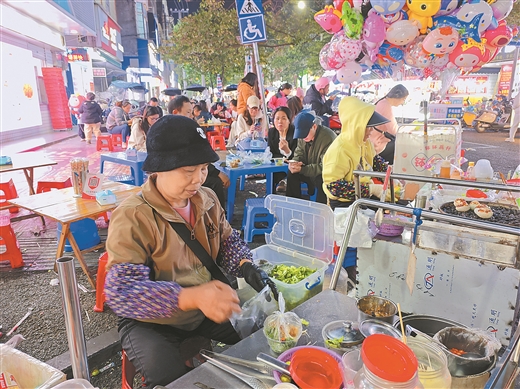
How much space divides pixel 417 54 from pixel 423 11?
Result: 0.82 m

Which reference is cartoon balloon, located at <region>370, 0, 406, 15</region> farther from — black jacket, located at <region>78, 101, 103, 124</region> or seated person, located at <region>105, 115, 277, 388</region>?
black jacket, located at <region>78, 101, 103, 124</region>

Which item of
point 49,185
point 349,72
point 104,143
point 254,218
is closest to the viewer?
point 254,218

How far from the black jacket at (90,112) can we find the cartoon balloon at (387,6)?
11.7 meters

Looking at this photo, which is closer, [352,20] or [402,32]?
[402,32]

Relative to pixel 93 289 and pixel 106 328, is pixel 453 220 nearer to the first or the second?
pixel 106 328

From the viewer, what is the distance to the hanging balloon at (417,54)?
666cm

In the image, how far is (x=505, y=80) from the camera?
23.8 metres

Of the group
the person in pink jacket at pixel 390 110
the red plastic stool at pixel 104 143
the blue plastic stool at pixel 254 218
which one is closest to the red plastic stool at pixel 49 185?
the blue plastic stool at pixel 254 218

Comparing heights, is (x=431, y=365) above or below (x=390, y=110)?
below

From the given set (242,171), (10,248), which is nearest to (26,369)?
(10,248)

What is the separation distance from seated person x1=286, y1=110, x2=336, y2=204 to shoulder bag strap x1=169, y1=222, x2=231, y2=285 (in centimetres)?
302

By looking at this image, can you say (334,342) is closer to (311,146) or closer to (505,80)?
(311,146)

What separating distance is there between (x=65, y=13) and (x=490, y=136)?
17.8 meters

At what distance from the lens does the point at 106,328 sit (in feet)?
10.7
